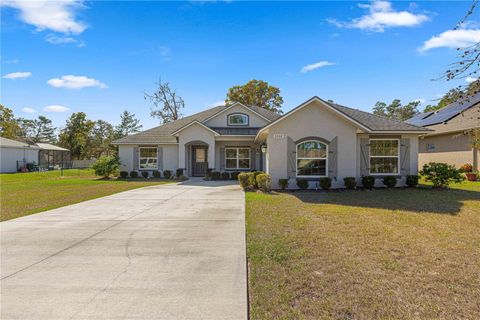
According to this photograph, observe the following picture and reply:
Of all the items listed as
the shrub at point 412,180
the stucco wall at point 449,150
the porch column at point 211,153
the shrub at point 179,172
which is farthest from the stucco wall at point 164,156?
the stucco wall at point 449,150

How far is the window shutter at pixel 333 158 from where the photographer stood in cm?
1409

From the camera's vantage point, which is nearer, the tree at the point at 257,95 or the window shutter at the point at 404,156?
the window shutter at the point at 404,156

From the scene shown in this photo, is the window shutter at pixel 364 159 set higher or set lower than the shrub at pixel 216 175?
higher

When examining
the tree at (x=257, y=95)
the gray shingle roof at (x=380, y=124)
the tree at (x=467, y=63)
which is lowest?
the tree at (x=467, y=63)

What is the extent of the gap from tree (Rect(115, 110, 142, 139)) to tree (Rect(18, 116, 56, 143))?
25003 millimetres

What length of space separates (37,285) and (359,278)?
15.1 ft

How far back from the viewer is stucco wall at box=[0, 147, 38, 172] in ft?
95.9

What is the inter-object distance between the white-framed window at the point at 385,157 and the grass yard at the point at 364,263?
6224mm

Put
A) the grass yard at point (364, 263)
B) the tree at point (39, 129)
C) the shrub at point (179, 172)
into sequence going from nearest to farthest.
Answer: the grass yard at point (364, 263) → the shrub at point (179, 172) → the tree at point (39, 129)

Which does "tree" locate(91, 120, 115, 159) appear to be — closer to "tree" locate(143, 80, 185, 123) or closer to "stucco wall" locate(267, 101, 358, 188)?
"tree" locate(143, 80, 185, 123)

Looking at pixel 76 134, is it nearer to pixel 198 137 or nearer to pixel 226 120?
pixel 226 120

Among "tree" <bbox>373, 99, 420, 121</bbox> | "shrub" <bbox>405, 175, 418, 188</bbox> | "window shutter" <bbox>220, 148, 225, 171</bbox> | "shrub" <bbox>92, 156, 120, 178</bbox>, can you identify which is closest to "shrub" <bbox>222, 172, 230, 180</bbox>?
"window shutter" <bbox>220, 148, 225, 171</bbox>

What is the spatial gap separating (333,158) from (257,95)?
91.6 feet

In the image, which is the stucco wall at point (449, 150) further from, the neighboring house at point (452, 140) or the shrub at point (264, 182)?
the shrub at point (264, 182)
